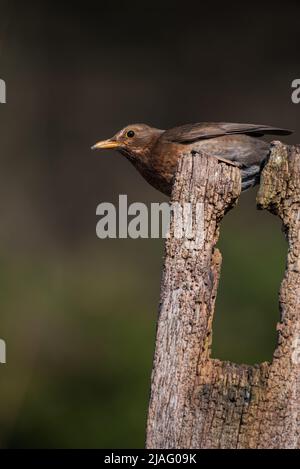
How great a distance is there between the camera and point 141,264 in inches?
365

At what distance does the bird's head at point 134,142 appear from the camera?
5.71 m

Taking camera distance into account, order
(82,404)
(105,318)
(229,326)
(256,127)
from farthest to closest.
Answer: (105,318) < (229,326) < (82,404) < (256,127)

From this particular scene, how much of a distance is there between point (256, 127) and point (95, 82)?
17.4 ft

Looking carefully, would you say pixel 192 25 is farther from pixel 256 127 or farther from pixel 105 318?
pixel 256 127

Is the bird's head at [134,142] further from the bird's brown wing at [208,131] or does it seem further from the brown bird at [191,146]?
the bird's brown wing at [208,131]

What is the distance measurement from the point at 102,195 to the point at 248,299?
8.16 feet

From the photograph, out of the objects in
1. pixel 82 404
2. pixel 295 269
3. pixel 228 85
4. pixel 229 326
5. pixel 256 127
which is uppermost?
pixel 228 85

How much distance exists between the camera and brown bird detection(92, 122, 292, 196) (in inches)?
200

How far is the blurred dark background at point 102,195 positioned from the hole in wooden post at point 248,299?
13 millimetres

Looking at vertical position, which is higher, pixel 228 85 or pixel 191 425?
pixel 228 85

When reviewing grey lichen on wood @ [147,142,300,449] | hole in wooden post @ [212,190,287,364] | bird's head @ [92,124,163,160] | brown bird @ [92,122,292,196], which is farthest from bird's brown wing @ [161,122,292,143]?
hole in wooden post @ [212,190,287,364]

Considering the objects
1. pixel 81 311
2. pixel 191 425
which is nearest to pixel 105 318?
pixel 81 311

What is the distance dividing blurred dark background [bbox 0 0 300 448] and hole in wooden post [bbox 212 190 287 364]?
0.01 m

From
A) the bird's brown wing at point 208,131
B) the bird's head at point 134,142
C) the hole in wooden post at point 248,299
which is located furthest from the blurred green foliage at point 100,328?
the bird's brown wing at point 208,131
